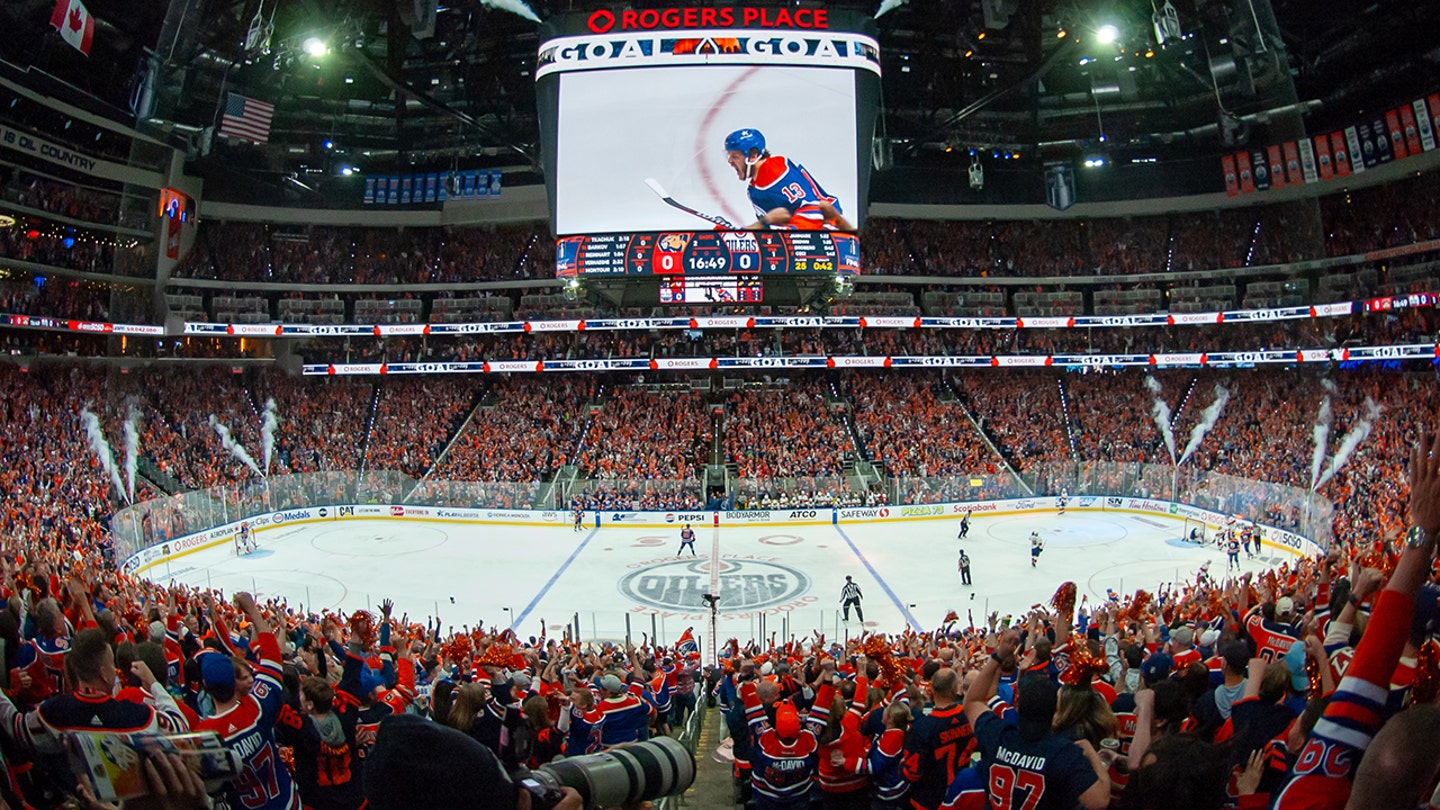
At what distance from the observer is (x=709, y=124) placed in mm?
21172

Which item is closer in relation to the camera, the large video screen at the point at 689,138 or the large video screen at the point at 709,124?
the large video screen at the point at 709,124

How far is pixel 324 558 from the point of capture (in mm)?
27984

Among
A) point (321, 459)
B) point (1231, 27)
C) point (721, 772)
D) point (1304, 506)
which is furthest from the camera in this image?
point (321, 459)

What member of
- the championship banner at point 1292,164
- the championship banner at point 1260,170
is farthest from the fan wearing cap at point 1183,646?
the championship banner at point 1260,170

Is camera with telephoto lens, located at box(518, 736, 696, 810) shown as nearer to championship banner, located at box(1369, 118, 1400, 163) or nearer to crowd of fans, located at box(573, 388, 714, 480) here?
crowd of fans, located at box(573, 388, 714, 480)

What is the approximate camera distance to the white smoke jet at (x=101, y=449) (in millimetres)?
29562

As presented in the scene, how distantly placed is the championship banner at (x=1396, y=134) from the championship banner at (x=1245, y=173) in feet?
19.5

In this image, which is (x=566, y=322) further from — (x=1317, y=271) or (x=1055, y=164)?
(x=1317, y=271)

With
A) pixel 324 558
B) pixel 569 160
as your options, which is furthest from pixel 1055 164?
pixel 324 558

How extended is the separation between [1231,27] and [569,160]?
1534 centimetres

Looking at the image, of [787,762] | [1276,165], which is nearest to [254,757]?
[787,762]

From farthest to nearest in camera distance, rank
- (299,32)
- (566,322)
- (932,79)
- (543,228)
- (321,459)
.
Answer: (543,228) < (566,322) < (321,459) < (932,79) < (299,32)

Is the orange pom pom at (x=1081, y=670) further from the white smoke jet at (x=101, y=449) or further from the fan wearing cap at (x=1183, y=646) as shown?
the white smoke jet at (x=101, y=449)

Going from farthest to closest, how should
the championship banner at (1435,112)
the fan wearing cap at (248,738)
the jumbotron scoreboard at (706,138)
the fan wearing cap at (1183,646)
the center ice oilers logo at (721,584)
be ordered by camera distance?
1. the championship banner at (1435,112)
2. the center ice oilers logo at (721,584)
3. the jumbotron scoreboard at (706,138)
4. the fan wearing cap at (1183,646)
5. the fan wearing cap at (248,738)
